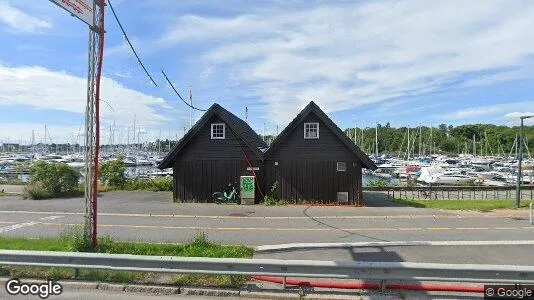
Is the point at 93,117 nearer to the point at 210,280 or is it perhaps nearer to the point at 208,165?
the point at 210,280

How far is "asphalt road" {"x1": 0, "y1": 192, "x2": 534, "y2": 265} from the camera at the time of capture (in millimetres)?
10836

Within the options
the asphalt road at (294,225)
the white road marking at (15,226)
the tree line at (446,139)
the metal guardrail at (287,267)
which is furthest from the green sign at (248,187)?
the tree line at (446,139)

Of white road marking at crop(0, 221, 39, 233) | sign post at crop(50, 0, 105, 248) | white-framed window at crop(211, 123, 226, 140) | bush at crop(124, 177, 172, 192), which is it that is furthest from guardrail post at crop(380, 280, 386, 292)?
bush at crop(124, 177, 172, 192)

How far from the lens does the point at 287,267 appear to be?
277 inches

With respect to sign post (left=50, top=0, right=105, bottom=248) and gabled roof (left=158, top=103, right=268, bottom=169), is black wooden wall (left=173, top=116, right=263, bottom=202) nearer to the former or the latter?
gabled roof (left=158, top=103, right=268, bottom=169)

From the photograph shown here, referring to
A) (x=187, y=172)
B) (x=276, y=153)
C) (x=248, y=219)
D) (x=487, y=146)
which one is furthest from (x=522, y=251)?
(x=487, y=146)

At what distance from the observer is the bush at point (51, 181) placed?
24.9 meters

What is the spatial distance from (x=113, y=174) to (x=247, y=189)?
522 inches

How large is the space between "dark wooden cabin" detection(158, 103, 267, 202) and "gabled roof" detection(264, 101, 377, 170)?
1.39 metres

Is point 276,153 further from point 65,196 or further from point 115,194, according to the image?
point 65,196

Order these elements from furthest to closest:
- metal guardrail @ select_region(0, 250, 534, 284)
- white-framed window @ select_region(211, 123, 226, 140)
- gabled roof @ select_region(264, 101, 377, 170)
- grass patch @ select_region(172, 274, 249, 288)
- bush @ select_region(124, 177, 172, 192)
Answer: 1. bush @ select_region(124, 177, 172, 192)
2. white-framed window @ select_region(211, 123, 226, 140)
3. gabled roof @ select_region(264, 101, 377, 170)
4. grass patch @ select_region(172, 274, 249, 288)
5. metal guardrail @ select_region(0, 250, 534, 284)

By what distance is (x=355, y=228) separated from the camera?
1516cm

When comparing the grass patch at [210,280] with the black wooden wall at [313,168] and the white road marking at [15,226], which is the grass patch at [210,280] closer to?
the white road marking at [15,226]

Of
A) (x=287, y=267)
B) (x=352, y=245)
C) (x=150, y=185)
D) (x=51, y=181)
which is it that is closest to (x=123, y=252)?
(x=287, y=267)
